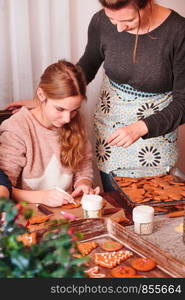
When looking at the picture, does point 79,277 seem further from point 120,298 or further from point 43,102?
point 43,102

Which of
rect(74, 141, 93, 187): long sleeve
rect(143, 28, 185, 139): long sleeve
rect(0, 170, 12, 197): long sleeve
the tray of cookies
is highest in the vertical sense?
rect(143, 28, 185, 139): long sleeve

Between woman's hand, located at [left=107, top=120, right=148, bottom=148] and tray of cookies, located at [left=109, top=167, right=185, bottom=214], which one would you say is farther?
woman's hand, located at [left=107, top=120, right=148, bottom=148]

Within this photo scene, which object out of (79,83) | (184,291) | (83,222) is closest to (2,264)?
(184,291)

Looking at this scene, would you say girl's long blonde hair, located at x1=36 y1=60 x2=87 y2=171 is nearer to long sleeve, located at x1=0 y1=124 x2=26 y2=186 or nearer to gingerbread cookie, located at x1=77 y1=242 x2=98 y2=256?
long sleeve, located at x1=0 y1=124 x2=26 y2=186

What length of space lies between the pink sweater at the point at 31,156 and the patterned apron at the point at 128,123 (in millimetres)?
154

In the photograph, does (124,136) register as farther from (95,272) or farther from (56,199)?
(95,272)

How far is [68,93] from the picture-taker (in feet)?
5.65

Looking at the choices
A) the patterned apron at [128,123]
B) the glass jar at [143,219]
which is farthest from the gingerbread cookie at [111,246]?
the patterned apron at [128,123]

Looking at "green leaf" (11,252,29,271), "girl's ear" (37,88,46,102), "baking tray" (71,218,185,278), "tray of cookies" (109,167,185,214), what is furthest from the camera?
"girl's ear" (37,88,46,102)

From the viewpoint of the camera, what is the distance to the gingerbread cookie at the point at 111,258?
3.81 feet

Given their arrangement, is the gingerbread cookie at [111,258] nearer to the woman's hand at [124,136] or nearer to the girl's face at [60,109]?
the woman's hand at [124,136]

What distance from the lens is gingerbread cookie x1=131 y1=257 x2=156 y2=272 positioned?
1.12 m

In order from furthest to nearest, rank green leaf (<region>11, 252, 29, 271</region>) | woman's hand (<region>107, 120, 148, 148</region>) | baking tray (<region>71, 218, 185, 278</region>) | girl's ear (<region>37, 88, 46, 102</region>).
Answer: girl's ear (<region>37, 88, 46, 102</region>)
woman's hand (<region>107, 120, 148, 148</region>)
baking tray (<region>71, 218, 185, 278</region>)
green leaf (<region>11, 252, 29, 271</region>)

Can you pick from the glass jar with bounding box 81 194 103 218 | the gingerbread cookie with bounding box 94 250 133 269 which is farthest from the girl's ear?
the gingerbread cookie with bounding box 94 250 133 269
